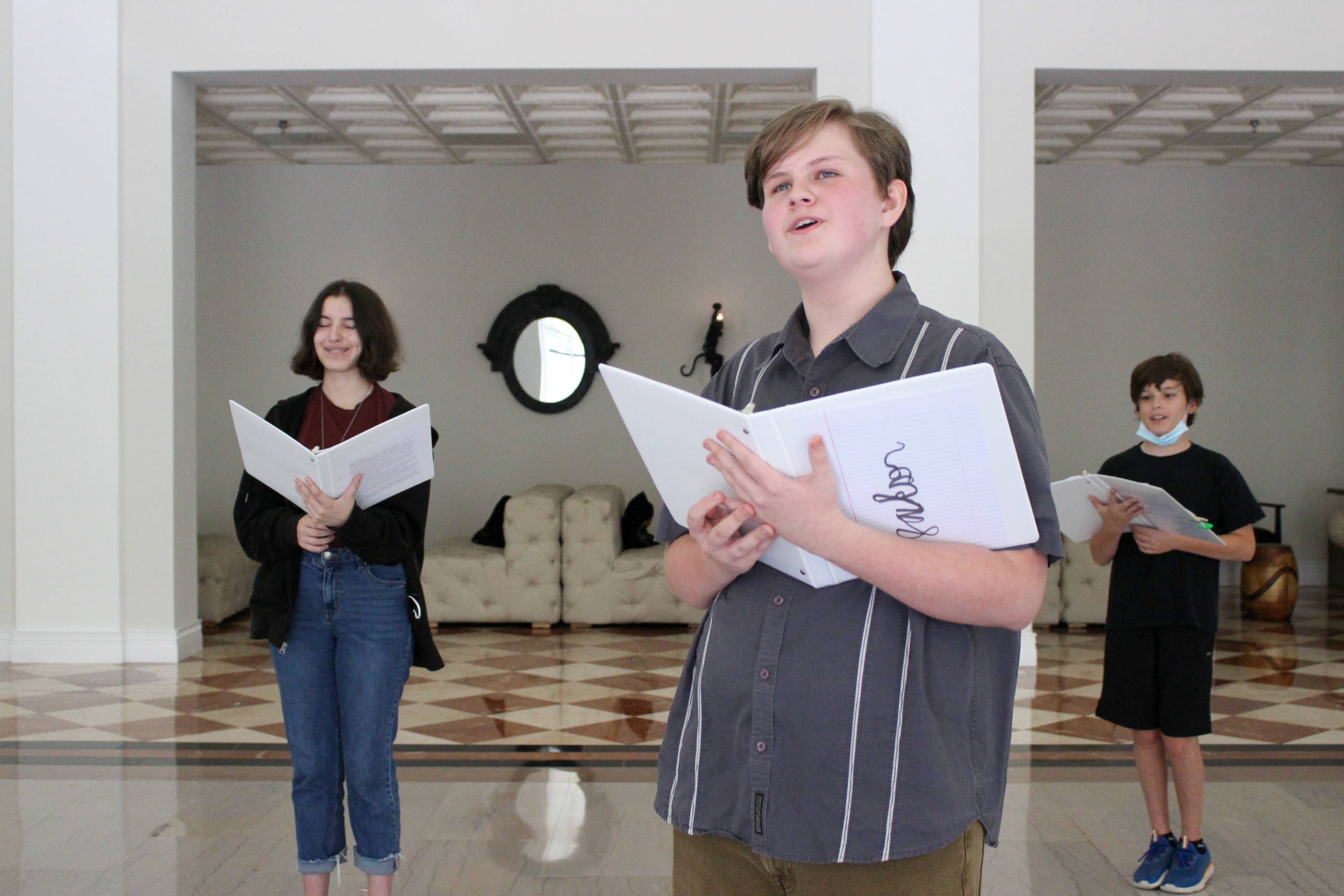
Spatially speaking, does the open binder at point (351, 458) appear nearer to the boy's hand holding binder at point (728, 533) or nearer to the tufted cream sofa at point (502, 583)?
the boy's hand holding binder at point (728, 533)

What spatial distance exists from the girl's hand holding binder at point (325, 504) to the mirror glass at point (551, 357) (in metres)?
6.60

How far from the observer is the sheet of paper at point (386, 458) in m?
2.32

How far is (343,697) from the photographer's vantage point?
8.16 feet

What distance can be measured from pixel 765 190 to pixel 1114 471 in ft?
7.16

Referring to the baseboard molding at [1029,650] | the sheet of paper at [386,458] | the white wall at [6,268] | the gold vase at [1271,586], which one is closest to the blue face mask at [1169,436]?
the sheet of paper at [386,458]

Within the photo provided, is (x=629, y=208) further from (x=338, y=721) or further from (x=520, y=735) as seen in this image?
(x=338, y=721)

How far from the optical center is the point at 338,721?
2525 mm

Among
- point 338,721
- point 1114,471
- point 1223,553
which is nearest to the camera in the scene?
point 338,721

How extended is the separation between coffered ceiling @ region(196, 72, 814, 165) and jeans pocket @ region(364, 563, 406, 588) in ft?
Result: 13.1

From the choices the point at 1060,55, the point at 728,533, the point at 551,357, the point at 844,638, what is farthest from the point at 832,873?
the point at 551,357

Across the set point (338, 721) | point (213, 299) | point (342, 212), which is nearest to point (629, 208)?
point (342, 212)

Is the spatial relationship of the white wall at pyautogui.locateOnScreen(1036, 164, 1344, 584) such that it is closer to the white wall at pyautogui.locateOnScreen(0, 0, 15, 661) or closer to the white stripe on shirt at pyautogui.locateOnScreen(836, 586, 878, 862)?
the white wall at pyautogui.locateOnScreen(0, 0, 15, 661)

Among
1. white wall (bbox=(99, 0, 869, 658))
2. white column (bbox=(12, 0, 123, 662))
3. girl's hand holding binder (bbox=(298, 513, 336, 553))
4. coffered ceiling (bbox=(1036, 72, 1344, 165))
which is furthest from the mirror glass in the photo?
girl's hand holding binder (bbox=(298, 513, 336, 553))

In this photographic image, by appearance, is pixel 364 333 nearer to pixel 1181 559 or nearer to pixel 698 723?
pixel 698 723
